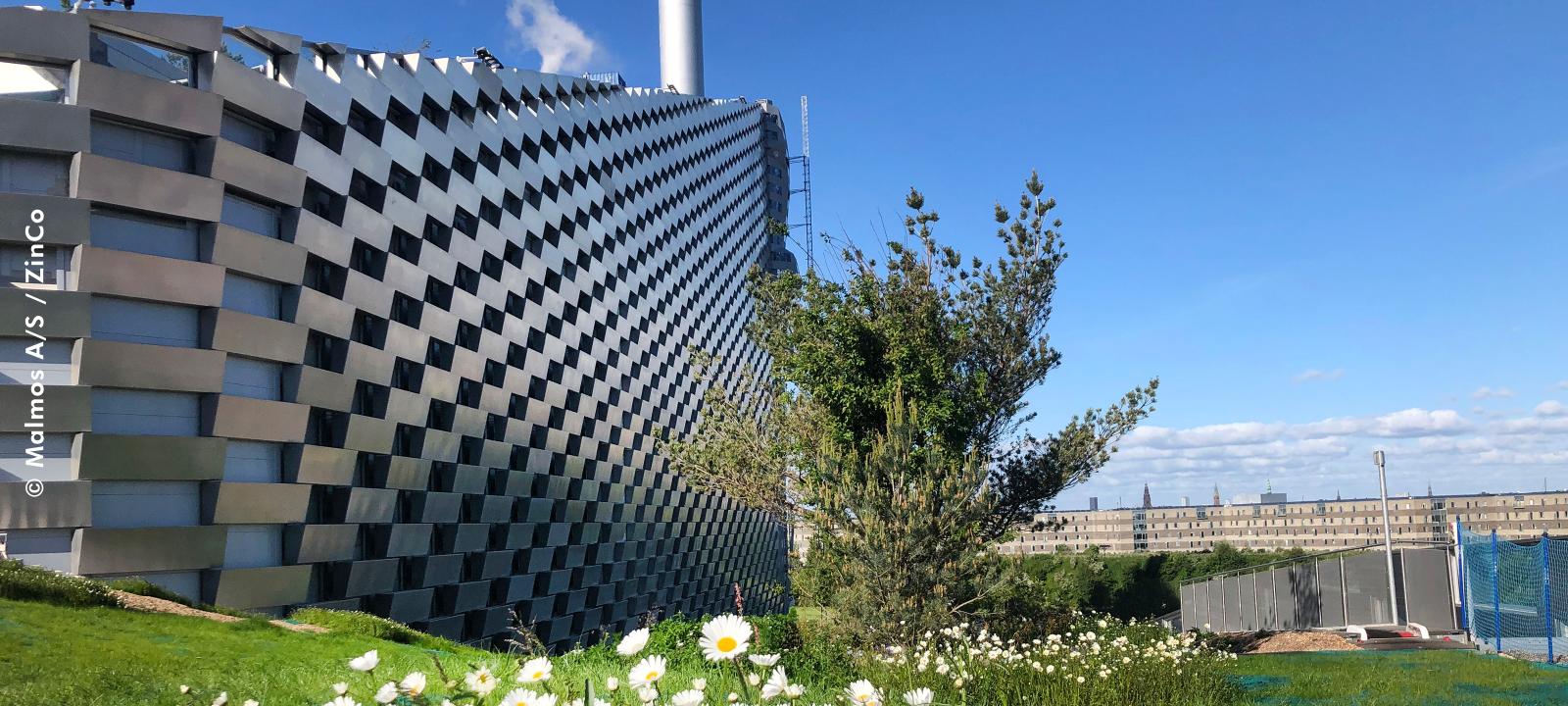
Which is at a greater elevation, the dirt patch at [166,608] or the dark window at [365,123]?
the dark window at [365,123]

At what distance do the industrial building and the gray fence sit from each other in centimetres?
1388

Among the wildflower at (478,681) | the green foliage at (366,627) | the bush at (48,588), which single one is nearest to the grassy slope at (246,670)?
the bush at (48,588)

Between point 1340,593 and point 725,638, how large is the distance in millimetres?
25982

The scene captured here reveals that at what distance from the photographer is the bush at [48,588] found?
925 centimetres

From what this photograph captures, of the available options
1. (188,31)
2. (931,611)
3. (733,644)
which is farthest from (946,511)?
(188,31)

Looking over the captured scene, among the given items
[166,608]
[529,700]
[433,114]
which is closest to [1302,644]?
[166,608]

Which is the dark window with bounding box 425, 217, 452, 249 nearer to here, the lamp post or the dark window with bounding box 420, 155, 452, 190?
the dark window with bounding box 420, 155, 452, 190

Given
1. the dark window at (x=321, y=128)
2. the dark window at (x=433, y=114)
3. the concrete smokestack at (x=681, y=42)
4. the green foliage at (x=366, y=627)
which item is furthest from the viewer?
the concrete smokestack at (x=681, y=42)

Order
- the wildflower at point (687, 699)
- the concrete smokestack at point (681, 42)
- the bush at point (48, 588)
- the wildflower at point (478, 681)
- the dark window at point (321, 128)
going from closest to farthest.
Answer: the wildflower at point (687, 699), the wildflower at point (478, 681), the bush at point (48, 588), the dark window at point (321, 128), the concrete smokestack at point (681, 42)

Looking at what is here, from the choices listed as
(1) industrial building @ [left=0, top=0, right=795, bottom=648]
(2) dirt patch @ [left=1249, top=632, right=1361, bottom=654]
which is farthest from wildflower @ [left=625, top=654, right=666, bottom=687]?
(2) dirt patch @ [left=1249, top=632, right=1361, bottom=654]

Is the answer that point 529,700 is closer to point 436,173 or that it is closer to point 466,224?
point 436,173

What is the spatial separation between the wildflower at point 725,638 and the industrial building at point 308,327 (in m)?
13.5

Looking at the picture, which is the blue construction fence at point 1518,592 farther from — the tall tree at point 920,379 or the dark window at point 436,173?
the dark window at point 436,173

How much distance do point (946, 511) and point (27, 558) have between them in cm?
1144
